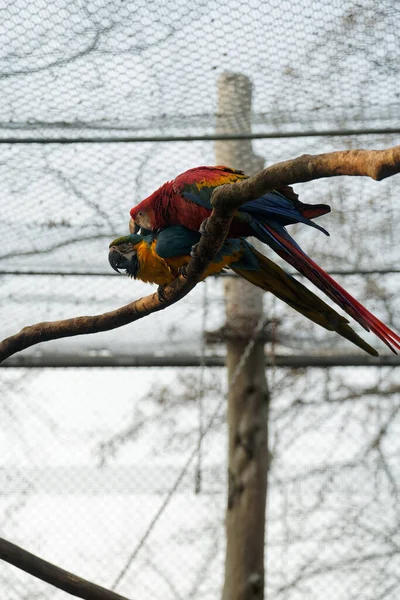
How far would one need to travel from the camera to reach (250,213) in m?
1.38

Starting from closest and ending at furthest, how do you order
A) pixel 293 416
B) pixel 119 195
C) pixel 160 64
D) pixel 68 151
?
pixel 160 64
pixel 68 151
pixel 119 195
pixel 293 416

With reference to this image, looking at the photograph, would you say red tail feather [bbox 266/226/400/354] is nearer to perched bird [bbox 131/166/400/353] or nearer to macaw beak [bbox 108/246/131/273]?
perched bird [bbox 131/166/400/353]

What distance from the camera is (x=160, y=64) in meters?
1.63

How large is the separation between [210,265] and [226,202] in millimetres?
499

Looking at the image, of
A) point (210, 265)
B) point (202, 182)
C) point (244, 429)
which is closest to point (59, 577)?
point (210, 265)

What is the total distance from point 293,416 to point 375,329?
1.35 metres

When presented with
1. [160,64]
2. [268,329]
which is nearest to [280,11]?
[160,64]

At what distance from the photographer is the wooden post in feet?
6.25

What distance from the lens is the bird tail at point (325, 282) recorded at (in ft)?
3.37

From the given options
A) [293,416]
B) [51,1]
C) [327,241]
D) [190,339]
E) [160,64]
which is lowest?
[293,416]

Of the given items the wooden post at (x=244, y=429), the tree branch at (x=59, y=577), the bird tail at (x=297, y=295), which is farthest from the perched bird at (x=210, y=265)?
the tree branch at (x=59, y=577)

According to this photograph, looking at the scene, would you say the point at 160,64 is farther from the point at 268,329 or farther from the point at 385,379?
the point at 385,379

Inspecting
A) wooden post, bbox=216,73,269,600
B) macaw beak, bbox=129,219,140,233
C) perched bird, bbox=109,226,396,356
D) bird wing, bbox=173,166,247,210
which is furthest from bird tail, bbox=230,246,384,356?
wooden post, bbox=216,73,269,600

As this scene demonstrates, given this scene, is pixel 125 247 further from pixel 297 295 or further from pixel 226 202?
pixel 226 202
